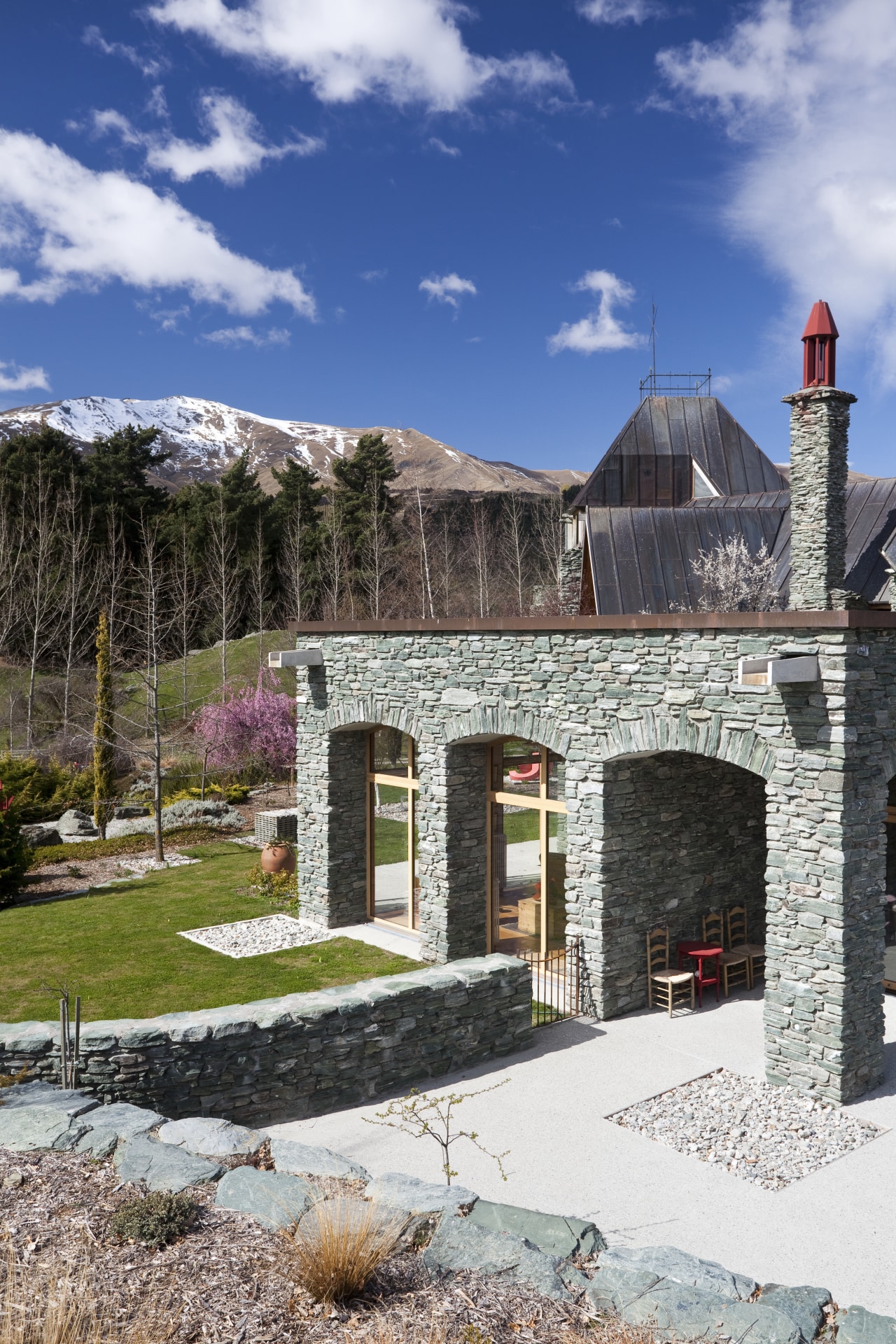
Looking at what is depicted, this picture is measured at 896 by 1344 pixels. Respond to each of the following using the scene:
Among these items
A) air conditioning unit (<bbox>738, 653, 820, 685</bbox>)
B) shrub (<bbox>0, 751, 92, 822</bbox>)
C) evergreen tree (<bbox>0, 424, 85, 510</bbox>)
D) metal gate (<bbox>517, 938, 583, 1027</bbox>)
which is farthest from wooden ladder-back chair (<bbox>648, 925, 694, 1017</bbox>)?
evergreen tree (<bbox>0, 424, 85, 510</bbox>)

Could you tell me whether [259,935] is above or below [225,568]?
below

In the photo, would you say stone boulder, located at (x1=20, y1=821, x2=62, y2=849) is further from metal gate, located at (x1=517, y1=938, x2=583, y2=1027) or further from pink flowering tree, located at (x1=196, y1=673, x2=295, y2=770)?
metal gate, located at (x1=517, y1=938, x2=583, y2=1027)

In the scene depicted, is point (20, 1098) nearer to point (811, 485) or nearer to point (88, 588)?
point (811, 485)

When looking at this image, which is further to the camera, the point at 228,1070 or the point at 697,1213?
the point at 228,1070

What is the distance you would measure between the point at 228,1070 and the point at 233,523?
1231 inches

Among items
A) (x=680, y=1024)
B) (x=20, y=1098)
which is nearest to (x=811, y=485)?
(x=680, y=1024)

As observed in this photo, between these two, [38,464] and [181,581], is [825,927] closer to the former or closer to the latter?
[181,581]

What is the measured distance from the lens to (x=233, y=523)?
3662cm

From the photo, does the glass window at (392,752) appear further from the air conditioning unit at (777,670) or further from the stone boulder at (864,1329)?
the stone boulder at (864,1329)

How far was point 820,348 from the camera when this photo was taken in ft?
39.7

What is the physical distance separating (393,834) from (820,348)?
357 inches

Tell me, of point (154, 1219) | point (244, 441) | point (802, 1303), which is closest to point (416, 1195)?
point (154, 1219)

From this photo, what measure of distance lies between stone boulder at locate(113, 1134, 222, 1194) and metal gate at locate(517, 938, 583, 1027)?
4829 mm

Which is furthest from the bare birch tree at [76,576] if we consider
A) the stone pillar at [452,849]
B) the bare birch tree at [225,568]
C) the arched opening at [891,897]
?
the arched opening at [891,897]
